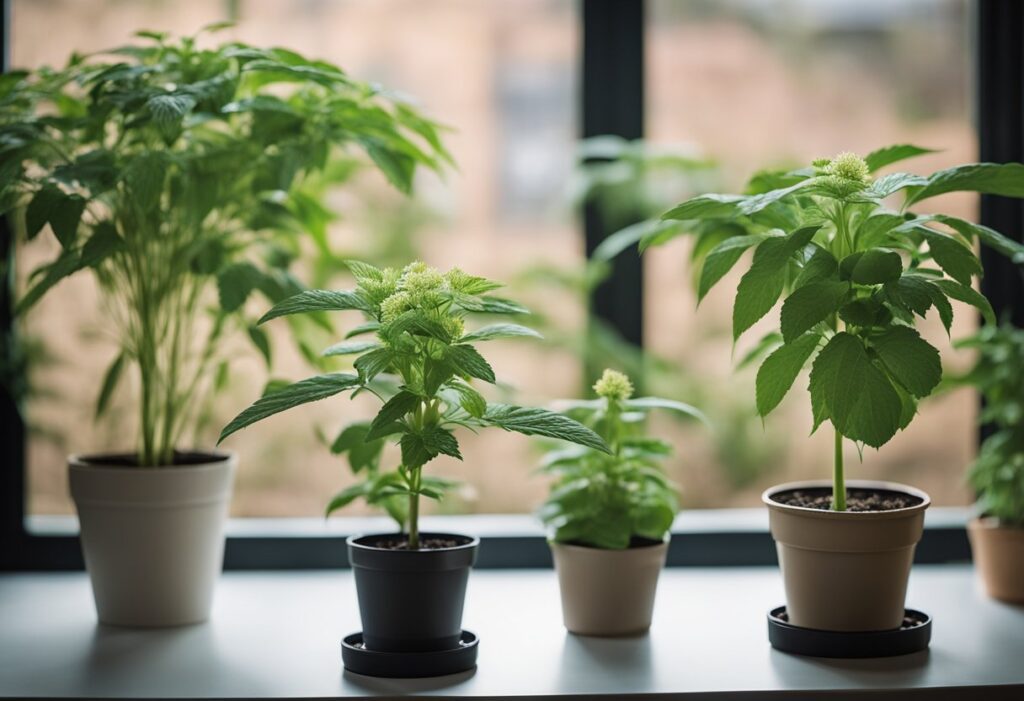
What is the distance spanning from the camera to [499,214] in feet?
5.33

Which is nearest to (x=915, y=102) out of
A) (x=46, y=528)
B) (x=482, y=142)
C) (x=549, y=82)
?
(x=549, y=82)

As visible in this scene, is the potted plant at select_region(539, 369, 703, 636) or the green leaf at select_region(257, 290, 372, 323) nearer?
the green leaf at select_region(257, 290, 372, 323)

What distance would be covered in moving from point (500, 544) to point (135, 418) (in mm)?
562

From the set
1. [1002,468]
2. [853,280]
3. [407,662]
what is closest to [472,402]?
[407,662]

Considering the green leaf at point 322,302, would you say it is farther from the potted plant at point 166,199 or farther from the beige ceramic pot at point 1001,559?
the beige ceramic pot at point 1001,559

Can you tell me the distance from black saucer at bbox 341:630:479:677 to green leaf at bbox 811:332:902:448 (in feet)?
1.42

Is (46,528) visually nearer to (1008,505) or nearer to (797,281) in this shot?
(797,281)

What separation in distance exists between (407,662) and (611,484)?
0.30 m

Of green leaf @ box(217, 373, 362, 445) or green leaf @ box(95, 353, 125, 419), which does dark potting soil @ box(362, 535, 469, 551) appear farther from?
green leaf @ box(95, 353, 125, 419)

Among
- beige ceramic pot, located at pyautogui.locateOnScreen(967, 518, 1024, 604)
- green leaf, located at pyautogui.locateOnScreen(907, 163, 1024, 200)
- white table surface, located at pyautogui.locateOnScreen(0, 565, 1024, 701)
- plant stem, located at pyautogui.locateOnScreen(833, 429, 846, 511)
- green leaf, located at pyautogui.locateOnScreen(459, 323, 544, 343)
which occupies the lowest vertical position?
white table surface, located at pyautogui.locateOnScreen(0, 565, 1024, 701)

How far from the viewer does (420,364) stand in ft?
3.43

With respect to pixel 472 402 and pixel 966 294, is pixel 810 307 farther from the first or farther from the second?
pixel 472 402

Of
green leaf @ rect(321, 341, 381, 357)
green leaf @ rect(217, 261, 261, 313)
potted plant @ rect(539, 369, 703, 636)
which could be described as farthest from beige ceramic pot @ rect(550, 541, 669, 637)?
green leaf @ rect(217, 261, 261, 313)

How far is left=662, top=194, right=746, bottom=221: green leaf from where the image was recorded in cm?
110
